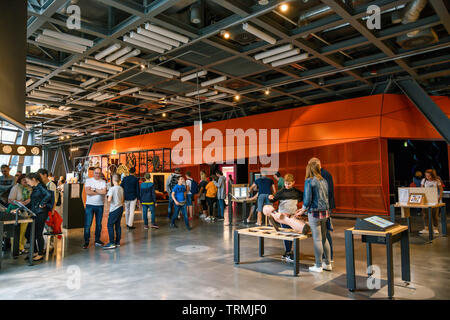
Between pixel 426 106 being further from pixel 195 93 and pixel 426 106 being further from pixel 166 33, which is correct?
pixel 166 33

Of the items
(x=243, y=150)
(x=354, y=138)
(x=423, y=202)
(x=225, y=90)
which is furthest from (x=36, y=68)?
(x=423, y=202)

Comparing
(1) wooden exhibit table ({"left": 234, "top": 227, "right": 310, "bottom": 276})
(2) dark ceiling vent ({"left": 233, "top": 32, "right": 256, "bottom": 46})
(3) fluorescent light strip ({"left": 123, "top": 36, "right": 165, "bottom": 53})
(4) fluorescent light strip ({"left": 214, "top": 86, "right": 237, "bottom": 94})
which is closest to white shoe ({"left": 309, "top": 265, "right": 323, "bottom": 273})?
(1) wooden exhibit table ({"left": 234, "top": 227, "right": 310, "bottom": 276})

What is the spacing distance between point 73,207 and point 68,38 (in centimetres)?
476

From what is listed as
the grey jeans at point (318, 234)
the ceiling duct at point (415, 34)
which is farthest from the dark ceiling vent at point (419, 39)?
the grey jeans at point (318, 234)

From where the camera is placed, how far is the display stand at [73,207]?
8.87 meters

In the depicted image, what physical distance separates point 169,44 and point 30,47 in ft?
13.3

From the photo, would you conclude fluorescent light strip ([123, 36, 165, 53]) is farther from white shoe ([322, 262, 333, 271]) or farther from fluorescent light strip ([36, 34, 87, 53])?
white shoe ([322, 262, 333, 271])

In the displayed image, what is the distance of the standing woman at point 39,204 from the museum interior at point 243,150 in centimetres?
2

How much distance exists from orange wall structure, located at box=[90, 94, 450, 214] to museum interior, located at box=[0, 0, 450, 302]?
51 millimetres

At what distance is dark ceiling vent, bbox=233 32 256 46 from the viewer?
24.1 feet

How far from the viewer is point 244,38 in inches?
295
